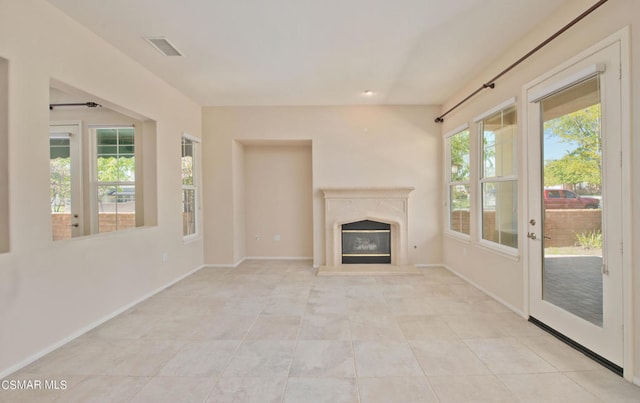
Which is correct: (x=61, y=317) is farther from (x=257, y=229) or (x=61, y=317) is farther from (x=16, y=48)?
(x=257, y=229)

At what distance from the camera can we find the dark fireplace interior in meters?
5.36

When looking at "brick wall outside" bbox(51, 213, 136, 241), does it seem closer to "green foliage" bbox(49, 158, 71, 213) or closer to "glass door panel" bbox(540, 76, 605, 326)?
"green foliage" bbox(49, 158, 71, 213)

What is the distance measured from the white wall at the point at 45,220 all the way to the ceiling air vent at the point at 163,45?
0.47 m

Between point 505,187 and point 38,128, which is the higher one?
point 38,128

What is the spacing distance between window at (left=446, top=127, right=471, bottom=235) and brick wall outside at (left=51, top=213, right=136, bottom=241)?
4820 mm

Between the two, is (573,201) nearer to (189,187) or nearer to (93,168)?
(189,187)

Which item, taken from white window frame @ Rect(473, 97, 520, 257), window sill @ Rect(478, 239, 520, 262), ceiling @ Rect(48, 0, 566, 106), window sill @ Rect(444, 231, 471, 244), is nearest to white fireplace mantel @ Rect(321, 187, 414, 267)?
window sill @ Rect(444, 231, 471, 244)

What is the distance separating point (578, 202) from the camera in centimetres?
247

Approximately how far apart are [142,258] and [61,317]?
46.7 inches

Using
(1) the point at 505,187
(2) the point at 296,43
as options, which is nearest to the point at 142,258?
(2) the point at 296,43

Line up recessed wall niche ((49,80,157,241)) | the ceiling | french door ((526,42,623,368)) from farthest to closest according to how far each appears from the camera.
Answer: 1. recessed wall niche ((49,80,157,241))
2. the ceiling
3. french door ((526,42,623,368))

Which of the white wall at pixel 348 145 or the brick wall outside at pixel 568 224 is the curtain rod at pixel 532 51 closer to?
the white wall at pixel 348 145

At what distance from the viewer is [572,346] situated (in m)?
2.47

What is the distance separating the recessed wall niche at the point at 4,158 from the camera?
7.13 ft
